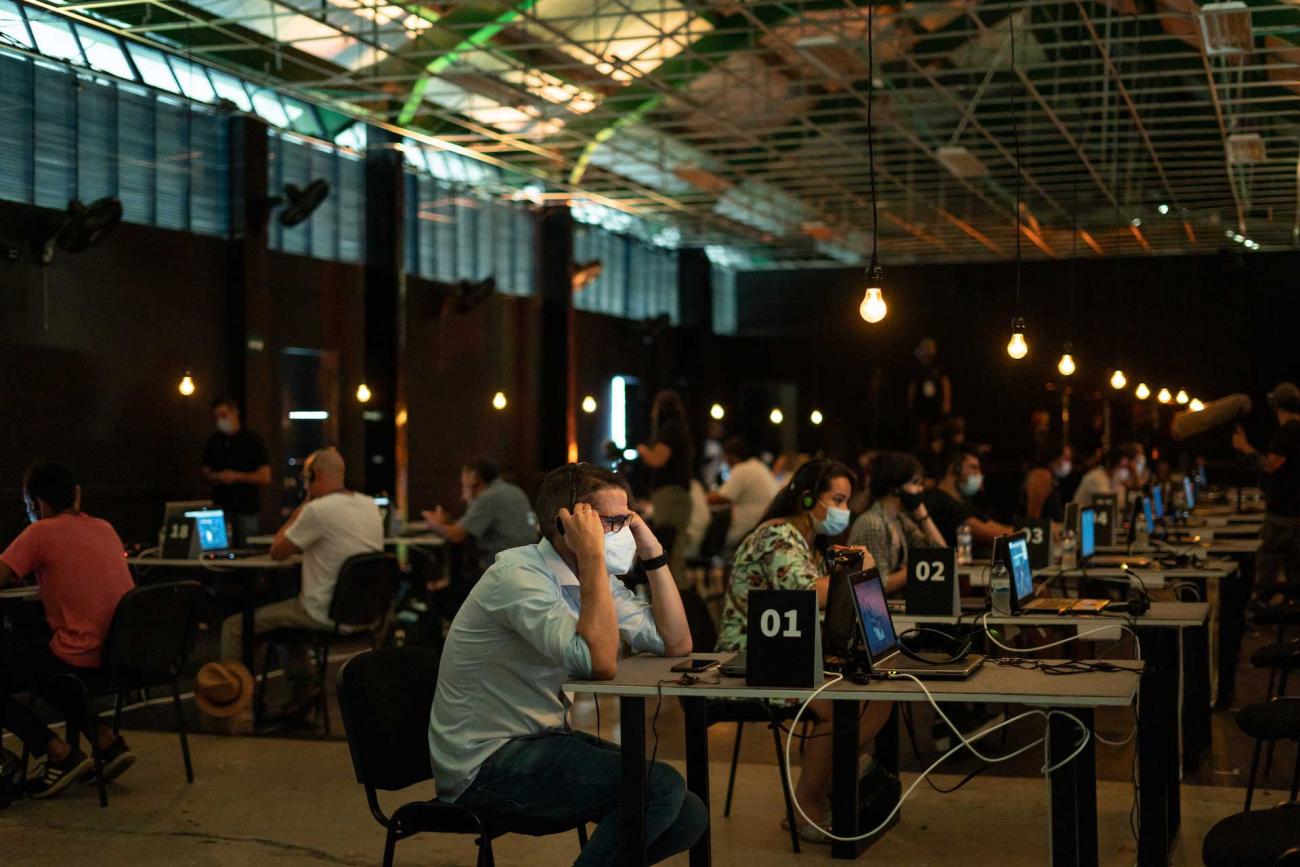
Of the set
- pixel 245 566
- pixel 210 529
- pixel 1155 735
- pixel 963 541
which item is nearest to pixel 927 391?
pixel 963 541

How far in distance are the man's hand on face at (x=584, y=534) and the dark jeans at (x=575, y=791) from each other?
17.3 inches

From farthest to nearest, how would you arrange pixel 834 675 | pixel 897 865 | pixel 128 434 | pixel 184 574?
pixel 128 434 < pixel 184 574 < pixel 897 865 < pixel 834 675

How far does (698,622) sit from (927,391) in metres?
15.6

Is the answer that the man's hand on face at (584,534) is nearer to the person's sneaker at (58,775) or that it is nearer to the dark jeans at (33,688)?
the dark jeans at (33,688)

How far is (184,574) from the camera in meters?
9.30

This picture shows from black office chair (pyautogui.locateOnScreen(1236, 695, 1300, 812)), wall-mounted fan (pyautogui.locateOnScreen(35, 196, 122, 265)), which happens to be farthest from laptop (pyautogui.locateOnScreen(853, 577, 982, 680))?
wall-mounted fan (pyautogui.locateOnScreen(35, 196, 122, 265))

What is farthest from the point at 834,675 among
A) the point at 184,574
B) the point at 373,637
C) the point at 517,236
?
the point at 517,236

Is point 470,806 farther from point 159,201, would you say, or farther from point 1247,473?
point 1247,473

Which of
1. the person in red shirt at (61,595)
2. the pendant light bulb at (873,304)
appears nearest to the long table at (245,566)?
the person in red shirt at (61,595)

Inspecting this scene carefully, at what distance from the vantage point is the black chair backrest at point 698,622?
17.4 feet

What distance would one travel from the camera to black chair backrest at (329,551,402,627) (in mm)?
6938

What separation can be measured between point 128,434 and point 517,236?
278 inches

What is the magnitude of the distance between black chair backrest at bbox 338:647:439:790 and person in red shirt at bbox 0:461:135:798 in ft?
7.88

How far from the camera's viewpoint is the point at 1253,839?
10.9 ft
